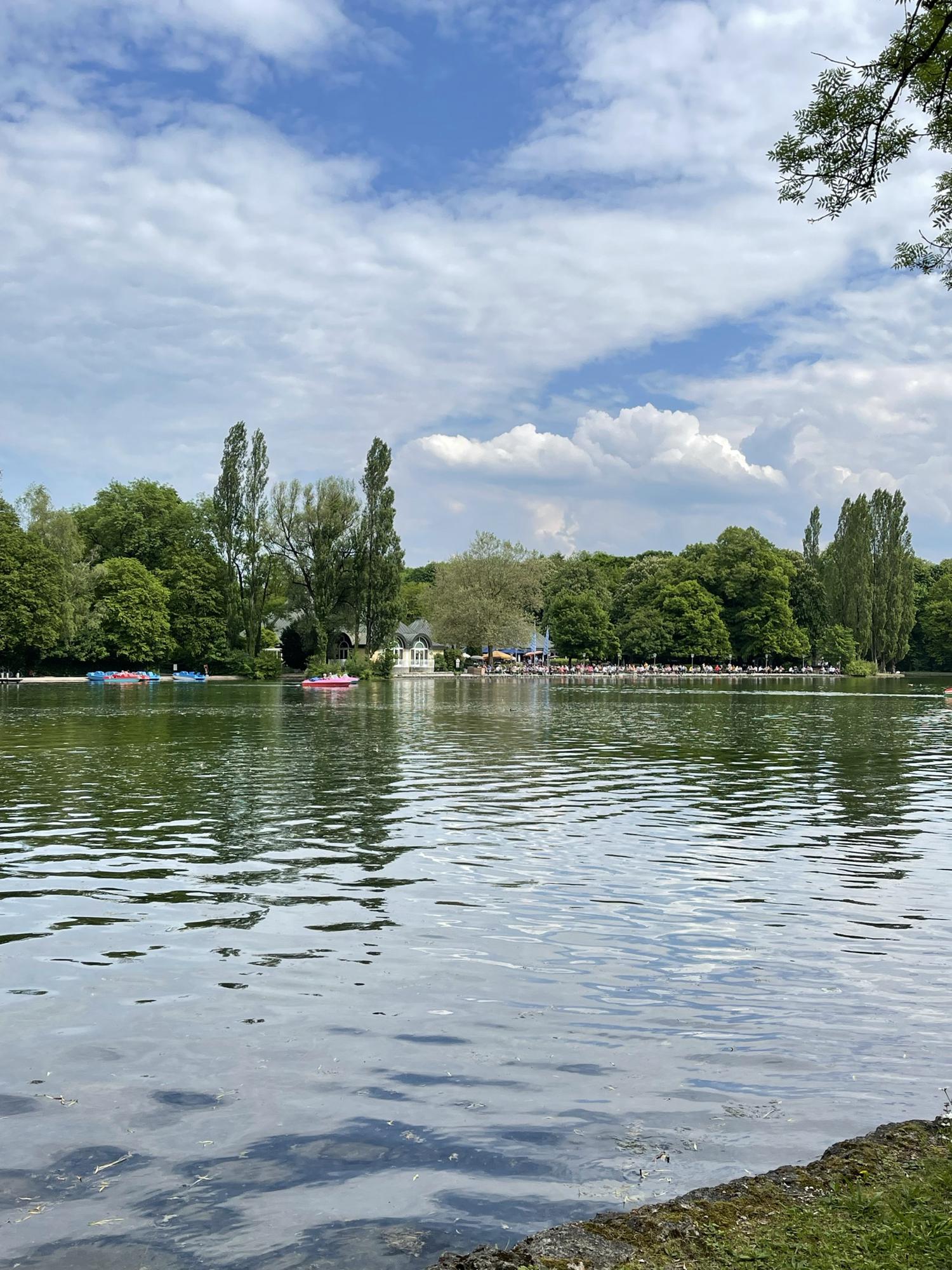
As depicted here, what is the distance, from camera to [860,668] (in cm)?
12300

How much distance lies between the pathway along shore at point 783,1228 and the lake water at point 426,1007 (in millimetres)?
455

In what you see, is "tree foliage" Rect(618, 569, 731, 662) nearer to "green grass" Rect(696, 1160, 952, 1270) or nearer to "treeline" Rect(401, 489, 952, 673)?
"treeline" Rect(401, 489, 952, 673)

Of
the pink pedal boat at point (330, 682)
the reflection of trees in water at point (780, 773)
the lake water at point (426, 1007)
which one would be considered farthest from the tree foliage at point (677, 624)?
the lake water at point (426, 1007)

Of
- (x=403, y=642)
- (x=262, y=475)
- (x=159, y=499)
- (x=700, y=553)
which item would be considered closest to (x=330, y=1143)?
(x=262, y=475)

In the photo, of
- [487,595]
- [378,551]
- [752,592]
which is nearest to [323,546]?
[378,551]

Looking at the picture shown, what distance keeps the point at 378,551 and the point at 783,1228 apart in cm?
9113

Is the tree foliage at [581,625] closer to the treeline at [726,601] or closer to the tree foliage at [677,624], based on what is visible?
the treeline at [726,601]

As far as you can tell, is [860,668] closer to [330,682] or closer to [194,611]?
[330,682]

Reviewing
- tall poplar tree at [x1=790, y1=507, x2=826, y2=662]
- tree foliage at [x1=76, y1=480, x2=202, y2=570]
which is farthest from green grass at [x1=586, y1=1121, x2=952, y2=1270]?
tall poplar tree at [x1=790, y1=507, x2=826, y2=662]

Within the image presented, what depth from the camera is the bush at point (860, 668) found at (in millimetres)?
123062

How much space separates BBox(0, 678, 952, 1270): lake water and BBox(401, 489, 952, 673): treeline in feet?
341

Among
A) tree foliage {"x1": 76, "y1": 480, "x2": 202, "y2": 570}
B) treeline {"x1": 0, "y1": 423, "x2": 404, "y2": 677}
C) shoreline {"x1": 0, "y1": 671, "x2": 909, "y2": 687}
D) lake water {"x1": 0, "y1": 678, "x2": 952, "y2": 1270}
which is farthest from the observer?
tree foliage {"x1": 76, "y1": 480, "x2": 202, "y2": 570}

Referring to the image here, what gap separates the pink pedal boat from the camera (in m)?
82.9

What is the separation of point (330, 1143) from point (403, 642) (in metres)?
133
